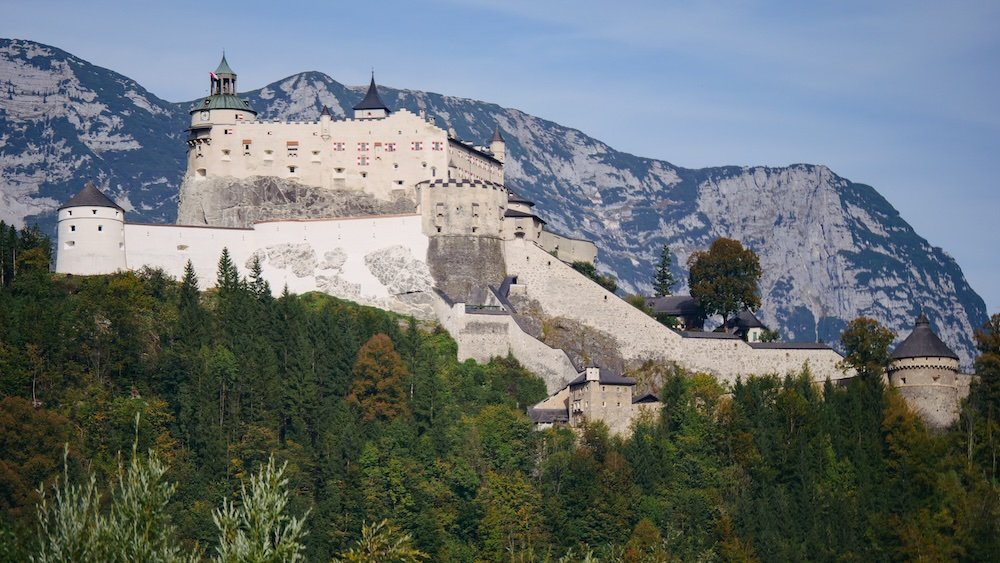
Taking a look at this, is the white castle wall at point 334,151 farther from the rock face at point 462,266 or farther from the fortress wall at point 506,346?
the fortress wall at point 506,346

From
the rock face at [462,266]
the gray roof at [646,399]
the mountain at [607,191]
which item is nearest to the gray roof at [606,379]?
the gray roof at [646,399]

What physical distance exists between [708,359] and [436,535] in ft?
52.7

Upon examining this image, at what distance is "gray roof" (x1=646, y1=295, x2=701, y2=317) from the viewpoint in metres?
84.8

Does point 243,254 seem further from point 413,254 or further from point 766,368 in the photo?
point 766,368

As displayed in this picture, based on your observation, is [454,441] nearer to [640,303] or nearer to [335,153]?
[640,303]

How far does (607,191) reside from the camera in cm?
17762

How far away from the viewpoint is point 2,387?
6906 cm

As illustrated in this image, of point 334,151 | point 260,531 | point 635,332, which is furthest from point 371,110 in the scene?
point 260,531

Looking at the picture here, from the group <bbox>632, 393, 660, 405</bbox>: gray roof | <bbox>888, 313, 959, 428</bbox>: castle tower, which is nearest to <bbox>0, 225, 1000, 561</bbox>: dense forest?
<bbox>632, 393, 660, 405</bbox>: gray roof

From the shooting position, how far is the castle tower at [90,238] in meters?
77.1

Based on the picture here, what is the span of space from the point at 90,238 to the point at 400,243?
45.7 feet

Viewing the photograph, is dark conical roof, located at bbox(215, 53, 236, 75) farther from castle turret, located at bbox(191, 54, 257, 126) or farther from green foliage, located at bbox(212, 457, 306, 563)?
green foliage, located at bbox(212, 457, 306, 563)

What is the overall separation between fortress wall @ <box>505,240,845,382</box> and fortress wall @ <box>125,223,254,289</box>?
1245cm

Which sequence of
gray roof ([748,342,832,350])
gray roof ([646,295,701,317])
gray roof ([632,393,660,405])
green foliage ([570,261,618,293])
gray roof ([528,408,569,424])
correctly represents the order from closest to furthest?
gray roof ([528,408,569,424]) < gray roof ([632,393,660,405]) < gray roof ([748,342,832,350]) < green foliage ([570,261,618,293]) < gray roof ([646,295,701,317])
